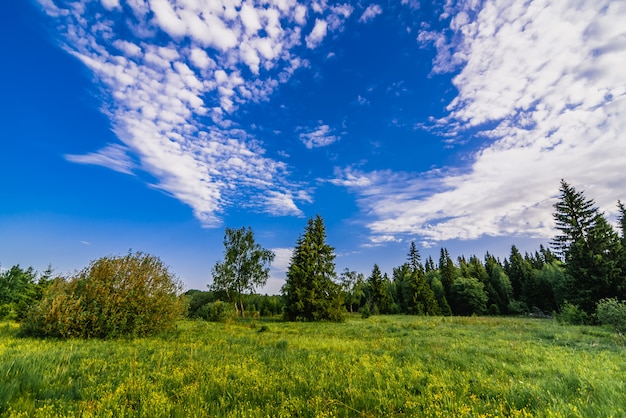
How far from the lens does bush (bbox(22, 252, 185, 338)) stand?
11.6 m

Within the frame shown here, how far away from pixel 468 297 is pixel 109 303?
2746 inches

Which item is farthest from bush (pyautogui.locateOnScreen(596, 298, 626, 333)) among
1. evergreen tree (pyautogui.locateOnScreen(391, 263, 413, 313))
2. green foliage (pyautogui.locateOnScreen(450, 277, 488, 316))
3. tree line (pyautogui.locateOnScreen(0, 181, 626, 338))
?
green foliage (pyautogui.locateOnScreen(450, 277, 488, 316))

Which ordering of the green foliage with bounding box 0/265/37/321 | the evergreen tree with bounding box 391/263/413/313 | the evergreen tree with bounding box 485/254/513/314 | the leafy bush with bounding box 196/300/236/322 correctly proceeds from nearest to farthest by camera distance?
the leafy bush with bounding box 196/300/236/322
the green foliage with bounding box 0/265/37/321
the evergreen tree with bounding box 391/263/413/313
the evergreen tree with bounding box 485/254/513/314

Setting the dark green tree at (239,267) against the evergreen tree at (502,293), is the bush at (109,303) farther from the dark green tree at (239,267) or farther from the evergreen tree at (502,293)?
the evergreen tree at (502,293)

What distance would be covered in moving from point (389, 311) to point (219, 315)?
158ft

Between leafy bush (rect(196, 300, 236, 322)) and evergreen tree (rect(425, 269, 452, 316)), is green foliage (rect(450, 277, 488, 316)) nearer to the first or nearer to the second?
evergreen tree (rect(425, 269, 452, 316))

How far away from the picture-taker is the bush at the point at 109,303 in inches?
455

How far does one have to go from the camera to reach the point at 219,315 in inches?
1189

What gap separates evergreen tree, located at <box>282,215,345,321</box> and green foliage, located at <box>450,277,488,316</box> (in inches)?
1719

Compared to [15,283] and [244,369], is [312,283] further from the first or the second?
[15,283]

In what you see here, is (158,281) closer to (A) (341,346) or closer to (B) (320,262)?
(A) (341,346)

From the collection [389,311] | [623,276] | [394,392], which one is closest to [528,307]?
[389,311]

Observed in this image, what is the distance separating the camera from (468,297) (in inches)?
2457

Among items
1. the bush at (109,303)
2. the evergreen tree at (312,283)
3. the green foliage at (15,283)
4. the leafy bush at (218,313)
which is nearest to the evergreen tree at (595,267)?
the evergreen tree at (312,283)
